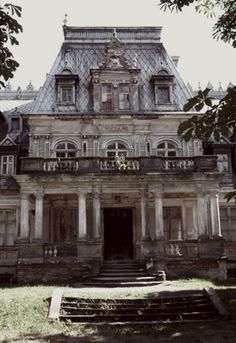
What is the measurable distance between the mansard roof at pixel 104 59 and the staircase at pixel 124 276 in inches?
350

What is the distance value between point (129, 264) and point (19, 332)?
1017 centimetres

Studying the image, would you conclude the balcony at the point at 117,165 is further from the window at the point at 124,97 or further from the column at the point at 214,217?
the window at the point at 124,97

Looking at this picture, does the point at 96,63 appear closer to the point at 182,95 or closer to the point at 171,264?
the point at 182,95

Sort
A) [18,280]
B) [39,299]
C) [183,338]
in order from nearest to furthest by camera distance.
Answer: [183,338] → [39,299] → [18,280]

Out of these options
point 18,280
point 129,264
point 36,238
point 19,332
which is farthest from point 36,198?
point 19,332

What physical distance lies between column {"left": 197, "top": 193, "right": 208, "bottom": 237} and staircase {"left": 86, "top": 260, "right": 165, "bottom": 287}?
341cm

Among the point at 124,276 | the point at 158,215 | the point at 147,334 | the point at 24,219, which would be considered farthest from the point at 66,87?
the point at 147,334

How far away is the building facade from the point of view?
65.5ft

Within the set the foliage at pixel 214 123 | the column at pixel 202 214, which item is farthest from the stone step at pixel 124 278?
the foliage at pixel 214 123

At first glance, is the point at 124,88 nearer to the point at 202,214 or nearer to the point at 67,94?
the point at 67,94

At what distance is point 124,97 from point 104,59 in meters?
2.48

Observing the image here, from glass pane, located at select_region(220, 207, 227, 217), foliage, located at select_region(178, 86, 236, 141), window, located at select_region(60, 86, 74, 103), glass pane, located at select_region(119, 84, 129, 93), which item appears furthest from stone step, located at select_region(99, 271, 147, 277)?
foliage, located at select_region(178, 86, 236, 141)

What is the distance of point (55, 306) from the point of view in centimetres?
1223

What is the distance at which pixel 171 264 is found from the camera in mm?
19531
